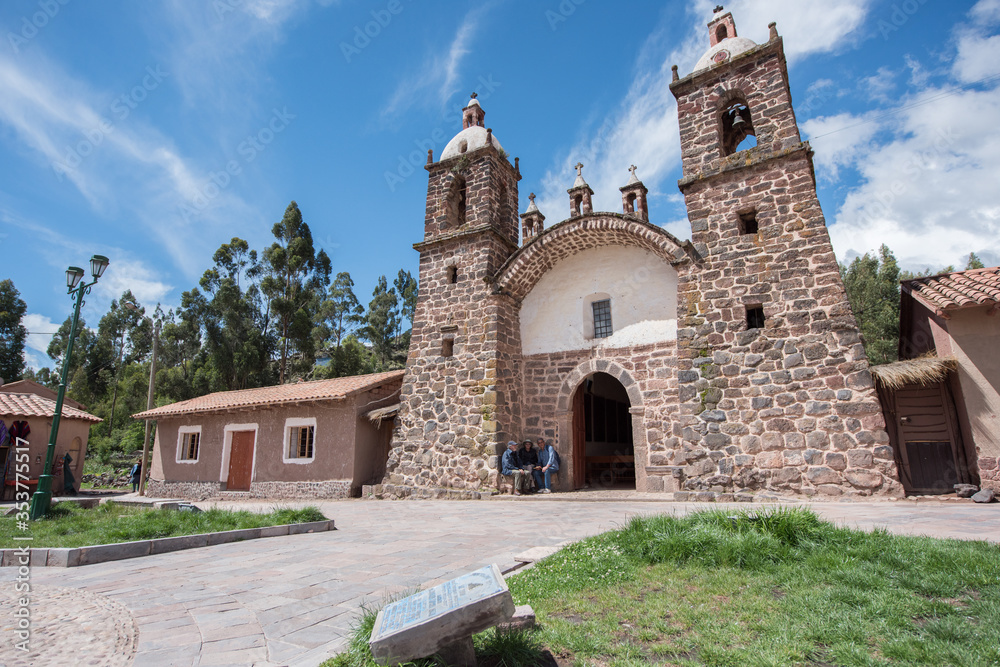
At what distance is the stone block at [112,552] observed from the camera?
537 centimetres

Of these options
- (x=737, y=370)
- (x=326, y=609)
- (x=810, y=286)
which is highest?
(x=810, y=286)

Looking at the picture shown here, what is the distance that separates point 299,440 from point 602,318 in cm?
961

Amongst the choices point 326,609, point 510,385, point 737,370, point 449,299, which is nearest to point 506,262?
point 449,299

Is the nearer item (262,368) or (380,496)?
(380,496)

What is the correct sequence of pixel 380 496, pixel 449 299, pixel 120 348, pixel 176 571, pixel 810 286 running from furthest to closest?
pixel 120 348, pixel 449 299, pixel 380 496, pixel 810 286, pixel 176 571

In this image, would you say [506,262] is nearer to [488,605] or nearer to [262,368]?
[488,605]

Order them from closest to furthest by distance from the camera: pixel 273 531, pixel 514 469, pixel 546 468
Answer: pixel 273 531 < pixel 514 469 < pixel 546 468

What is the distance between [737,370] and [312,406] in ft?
37.5

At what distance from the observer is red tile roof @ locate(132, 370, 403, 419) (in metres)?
14.8

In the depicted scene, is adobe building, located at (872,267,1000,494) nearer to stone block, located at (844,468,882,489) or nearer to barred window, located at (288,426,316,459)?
stone block, located at (844,468,882,489)

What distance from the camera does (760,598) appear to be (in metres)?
3.28

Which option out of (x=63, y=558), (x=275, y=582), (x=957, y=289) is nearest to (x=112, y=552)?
(x=63, y=558)

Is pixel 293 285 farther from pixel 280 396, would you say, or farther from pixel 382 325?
pixel 280 396

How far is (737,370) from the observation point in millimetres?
10531
